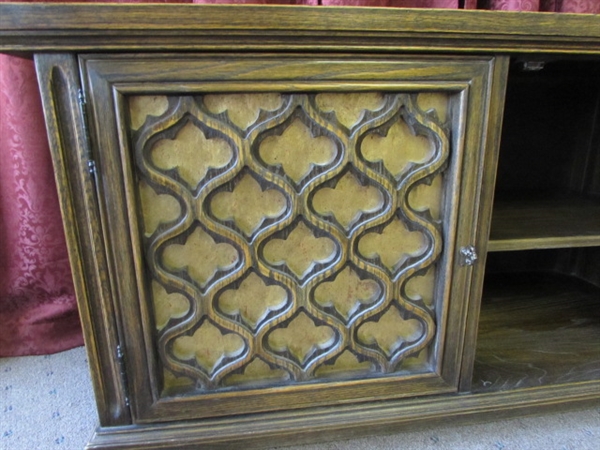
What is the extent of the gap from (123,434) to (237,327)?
0.24 meters

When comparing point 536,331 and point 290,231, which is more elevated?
point 290,231

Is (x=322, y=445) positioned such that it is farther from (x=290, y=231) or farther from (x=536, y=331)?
(x=536, y=331)

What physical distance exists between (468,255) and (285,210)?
283mm

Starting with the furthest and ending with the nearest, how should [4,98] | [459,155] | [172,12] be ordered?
[4,98] → [459,155] → [172,12]

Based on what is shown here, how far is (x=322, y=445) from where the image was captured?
688 mm

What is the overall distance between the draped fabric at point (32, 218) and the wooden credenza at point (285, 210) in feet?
1.10

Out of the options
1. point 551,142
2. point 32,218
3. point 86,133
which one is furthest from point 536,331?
point 32,218

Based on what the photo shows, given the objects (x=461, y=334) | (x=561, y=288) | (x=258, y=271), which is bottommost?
(x=561, y=288)

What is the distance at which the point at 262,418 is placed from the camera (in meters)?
0.66

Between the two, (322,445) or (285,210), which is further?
(322,445)

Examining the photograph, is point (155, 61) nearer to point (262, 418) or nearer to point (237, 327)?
point (237, 327)

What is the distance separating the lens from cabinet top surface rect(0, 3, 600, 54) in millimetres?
451

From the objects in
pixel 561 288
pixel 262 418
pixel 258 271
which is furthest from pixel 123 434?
pixel 561 288

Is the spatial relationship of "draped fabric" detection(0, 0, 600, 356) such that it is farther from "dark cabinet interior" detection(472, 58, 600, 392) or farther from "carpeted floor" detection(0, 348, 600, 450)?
"dark cabinet interior" detection(472, 58, 600, 392)
